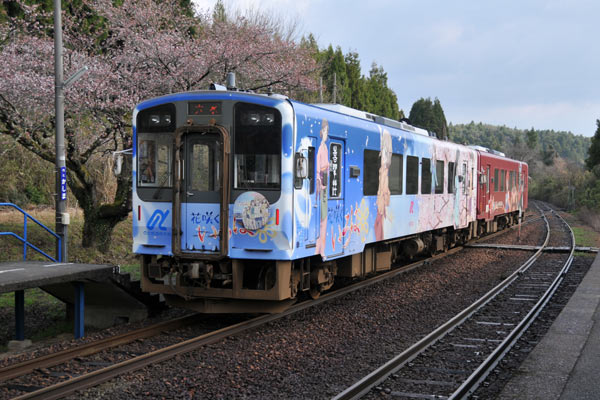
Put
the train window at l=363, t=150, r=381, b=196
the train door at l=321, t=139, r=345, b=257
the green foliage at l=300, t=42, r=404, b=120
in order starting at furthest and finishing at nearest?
the green foliage at l=300, t=42, r=404, b=120 → the train window at l=363, t=150, r=381, b=196 → the train door at l=321, t=139, r=345, b=257

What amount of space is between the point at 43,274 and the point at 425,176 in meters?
8.55

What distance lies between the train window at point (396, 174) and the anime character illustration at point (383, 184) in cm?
18

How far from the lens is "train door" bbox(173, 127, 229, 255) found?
7.89 meters

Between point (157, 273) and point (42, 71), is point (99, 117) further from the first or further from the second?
point (157, 273)

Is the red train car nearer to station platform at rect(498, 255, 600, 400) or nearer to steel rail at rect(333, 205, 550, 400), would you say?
steel rail at rect(333, 205, 550, 400)

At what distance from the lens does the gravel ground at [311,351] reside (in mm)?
5848

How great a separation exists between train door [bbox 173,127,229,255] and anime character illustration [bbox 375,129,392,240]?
3779 millimetres

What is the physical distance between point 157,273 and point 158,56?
888 centimetres

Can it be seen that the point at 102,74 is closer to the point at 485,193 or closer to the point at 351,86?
the point at 485,193

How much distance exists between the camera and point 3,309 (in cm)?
1015

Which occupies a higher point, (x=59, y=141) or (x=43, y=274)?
(x=59, y=141)

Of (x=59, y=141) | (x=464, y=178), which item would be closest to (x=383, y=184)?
(x=59, y=141)

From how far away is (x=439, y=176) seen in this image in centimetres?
1459

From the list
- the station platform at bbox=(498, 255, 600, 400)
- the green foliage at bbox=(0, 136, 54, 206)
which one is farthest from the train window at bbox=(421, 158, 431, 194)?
the green foliage at bbox=(0, 136, 54, 206)
